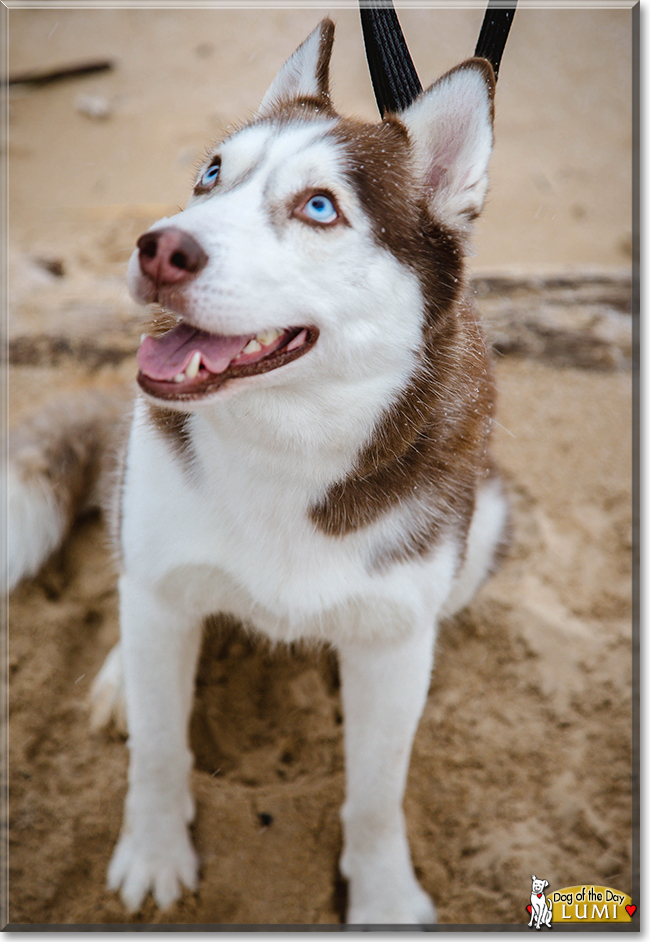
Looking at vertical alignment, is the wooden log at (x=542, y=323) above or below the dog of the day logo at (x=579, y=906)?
above

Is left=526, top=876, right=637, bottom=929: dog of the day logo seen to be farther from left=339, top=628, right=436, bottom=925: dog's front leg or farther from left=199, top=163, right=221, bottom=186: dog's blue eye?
left=199, top=163, right=221, bottom=186: dog's blue eye

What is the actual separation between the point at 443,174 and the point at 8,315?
97.1 inches

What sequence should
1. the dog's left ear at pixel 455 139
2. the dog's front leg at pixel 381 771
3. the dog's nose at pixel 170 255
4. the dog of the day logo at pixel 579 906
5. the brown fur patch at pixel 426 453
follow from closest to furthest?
the dog's nose at pixel 170 255 < the dog's left ear at pixel 455 139 < the brown fur patch at pixel 426 453 < the dog's front leg at pixel 381 771 < the dog of the day logo at pixel 579 906

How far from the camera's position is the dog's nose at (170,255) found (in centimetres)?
127

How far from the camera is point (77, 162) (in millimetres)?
5574

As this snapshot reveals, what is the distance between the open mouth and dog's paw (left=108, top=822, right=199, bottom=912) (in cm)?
137

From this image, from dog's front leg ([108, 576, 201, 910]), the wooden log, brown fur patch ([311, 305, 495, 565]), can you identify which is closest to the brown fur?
brown fur patch ([311, 305, 495, 565])

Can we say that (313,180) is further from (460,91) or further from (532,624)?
(532,624)

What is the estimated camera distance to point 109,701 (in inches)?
91.2

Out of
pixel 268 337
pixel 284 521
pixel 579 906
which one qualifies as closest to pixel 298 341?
pixel 268 337

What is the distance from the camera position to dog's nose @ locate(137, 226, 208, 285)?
1.27 metres

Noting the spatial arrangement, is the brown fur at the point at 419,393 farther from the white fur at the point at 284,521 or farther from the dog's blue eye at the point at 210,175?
the dog's blue eye at the point at 210,175

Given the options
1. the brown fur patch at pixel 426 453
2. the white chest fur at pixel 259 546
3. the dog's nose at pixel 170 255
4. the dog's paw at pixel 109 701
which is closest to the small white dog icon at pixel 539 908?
the white chest fur at pixel 259 546

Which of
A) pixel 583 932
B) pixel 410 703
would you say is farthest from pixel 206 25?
pixel 583 932
